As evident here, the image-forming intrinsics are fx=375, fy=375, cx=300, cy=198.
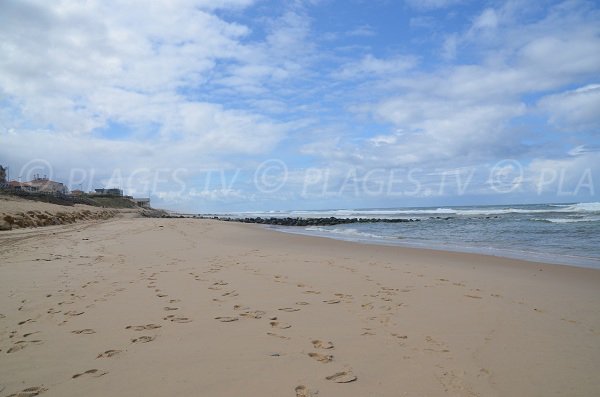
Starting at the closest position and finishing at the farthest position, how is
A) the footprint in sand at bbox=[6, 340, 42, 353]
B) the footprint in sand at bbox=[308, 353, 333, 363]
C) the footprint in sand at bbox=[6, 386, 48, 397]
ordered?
1. the footprint in sand at bbox=[6, 386, 48, 397]
2. the footprint in sand at bbox=[308, 353, 333, 363]
3. the footprint in sand at bbox=[6, 340, 42, 353]

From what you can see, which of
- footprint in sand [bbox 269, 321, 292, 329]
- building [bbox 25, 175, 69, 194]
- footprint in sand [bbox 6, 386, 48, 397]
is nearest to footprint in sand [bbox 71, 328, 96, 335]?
footprint in sand [bbox 6, 386, 48, 397]

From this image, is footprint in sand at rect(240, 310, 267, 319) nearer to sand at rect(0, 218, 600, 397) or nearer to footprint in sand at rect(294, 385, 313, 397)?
sand at rect(0, 218, 600, 397)

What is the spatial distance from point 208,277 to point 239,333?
3148 mm

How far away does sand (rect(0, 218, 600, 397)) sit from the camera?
276cm

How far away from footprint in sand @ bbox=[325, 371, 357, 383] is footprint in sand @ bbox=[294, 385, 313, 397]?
233 millimetres

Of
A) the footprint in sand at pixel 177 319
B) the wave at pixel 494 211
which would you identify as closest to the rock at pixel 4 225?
the footprint in sand at pixel 177 319

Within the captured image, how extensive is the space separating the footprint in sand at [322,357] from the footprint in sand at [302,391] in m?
0.48

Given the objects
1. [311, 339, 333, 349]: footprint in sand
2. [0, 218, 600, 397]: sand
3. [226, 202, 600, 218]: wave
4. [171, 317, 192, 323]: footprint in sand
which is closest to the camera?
[0, 218, 600, 397]: sand


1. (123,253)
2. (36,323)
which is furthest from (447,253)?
(36,323)

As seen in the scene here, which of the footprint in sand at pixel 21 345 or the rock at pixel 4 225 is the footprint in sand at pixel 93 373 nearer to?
the footprint in sand at pixel 21 345

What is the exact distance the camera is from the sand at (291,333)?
9.04ft

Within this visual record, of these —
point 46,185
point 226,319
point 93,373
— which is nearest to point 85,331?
point 93,373

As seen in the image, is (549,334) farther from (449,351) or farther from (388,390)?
(388,390)

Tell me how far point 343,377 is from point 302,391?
0.37m
